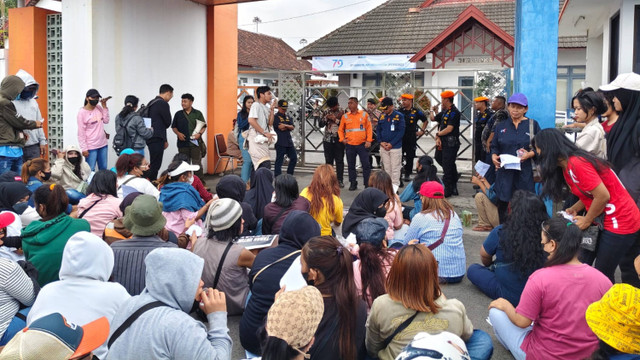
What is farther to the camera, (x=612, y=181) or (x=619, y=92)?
(x=619, y=92)

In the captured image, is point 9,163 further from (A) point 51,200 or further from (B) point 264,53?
(B) point 264,53

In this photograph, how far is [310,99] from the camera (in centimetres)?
1289

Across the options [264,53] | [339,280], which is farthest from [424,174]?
[264,53]

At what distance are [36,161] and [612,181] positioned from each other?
6.19m

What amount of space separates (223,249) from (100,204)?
1.60 metres

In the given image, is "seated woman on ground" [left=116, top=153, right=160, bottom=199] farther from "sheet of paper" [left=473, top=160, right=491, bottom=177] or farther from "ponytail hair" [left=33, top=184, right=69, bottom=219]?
"sheet of paper" [left=473, top=160, right=491, bottom=177]

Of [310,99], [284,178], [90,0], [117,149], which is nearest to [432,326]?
[284,178]

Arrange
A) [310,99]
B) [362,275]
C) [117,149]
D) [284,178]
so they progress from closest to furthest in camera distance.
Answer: [362,275] → [284,178] → [117,149] → [310,99]

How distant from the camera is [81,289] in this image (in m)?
3.37

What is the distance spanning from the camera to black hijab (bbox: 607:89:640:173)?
15.7 feet

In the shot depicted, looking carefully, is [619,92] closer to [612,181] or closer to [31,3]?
[612,181]

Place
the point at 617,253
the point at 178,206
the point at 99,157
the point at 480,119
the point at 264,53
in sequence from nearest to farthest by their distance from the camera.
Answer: the point at 617,253 < the point at 178,206 < the point at 99,157 < the point at 480,119 < the point at 264,53

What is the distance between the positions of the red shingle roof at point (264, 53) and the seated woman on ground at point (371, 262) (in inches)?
1211

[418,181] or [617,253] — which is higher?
[418,181]
